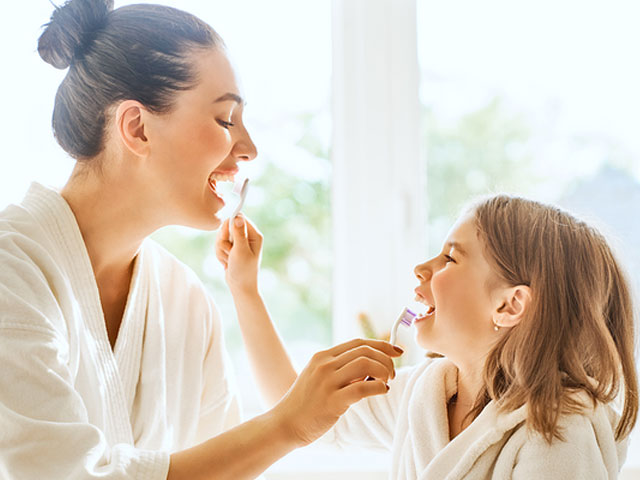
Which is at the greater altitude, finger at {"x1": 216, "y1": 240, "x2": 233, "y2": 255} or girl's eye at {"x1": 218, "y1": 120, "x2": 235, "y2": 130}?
girl's eye at {"x1": 218, "y1": 120, "x2": 235, "y2": 130}

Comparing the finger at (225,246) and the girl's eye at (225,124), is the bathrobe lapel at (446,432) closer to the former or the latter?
the finger at (225,246)

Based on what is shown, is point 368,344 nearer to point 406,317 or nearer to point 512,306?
point 406,317

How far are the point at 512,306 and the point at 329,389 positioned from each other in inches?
15.1

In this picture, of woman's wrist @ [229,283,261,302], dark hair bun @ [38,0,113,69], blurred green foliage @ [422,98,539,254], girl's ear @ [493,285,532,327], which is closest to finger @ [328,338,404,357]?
girl's ear @ [493,285,532,327]

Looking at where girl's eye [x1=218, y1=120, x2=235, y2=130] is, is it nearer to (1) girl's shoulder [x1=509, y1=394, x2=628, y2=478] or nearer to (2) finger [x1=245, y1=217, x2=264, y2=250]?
(2) finger [x1=245, y1=217, x2=264, y2=250]

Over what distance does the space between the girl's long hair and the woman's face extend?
504mm

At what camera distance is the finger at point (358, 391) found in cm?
105

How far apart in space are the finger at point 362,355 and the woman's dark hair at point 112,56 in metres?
0.52

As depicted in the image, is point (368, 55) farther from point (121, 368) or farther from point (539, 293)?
point (121, 368)

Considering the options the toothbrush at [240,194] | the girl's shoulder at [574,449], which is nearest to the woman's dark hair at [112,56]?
the toothbrush at [240,194]

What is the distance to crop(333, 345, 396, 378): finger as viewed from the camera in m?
1.09

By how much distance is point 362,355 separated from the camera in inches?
43.0

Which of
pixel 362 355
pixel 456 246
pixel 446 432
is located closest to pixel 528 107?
pixel 456 246

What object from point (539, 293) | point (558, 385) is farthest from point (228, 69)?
A: point (558, 385)
